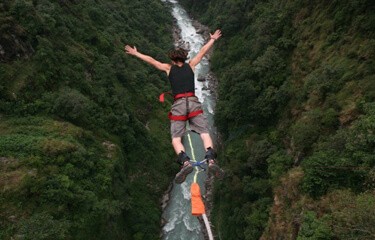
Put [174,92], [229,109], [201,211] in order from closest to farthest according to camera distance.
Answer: [201,211] < [174,92] < [229,109]

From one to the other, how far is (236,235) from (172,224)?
25.7 ft

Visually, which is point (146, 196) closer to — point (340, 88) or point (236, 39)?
point (340, 88)

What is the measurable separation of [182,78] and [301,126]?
2036 centimetres

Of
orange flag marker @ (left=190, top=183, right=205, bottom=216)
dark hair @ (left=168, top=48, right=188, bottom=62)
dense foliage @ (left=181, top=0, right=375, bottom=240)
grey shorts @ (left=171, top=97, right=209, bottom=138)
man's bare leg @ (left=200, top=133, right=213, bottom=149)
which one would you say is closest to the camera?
orange flag marker @ (left=190, top=183, right=205, bottom=216)

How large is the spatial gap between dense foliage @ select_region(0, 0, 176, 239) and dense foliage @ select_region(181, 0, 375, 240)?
861cm

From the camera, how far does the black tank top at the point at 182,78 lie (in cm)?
919

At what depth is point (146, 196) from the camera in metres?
37.3

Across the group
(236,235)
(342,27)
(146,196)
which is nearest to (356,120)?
(342,27)

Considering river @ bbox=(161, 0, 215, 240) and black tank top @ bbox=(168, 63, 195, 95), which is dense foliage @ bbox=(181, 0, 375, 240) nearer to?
river @ bbox=(161, 0, 215, 240)

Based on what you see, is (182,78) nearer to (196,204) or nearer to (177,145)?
(177,145)

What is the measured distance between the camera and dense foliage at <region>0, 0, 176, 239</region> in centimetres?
2750

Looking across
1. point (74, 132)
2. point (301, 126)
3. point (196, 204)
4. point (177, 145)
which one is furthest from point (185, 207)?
point (196, 204)

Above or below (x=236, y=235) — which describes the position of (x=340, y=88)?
above

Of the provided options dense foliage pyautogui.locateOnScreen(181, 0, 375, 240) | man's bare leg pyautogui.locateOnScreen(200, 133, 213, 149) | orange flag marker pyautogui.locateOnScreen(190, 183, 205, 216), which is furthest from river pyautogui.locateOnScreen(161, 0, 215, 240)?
orange flag marker pyautogui.locateOnScreen(190, 183, 205, 216)
